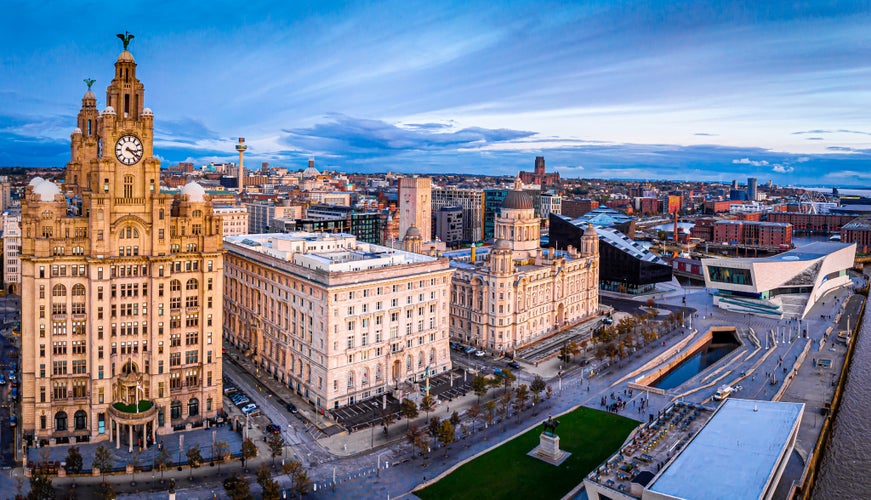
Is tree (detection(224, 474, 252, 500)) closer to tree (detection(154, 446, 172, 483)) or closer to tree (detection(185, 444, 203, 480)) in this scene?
tree (detection(185, 444, 203, 480))

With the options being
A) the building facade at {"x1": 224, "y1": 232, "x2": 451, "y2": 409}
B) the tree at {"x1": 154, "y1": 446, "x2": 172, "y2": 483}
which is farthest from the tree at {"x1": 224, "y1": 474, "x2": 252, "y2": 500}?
the building facade at {"x1": 224, "y1": 232, "x2": 451, "y2": 409}

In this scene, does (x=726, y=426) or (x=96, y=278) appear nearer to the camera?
(x=726, y=426)

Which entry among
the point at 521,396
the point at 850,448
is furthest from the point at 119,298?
the point at 850,448

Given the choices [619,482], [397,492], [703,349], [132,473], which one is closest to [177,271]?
[132,473]

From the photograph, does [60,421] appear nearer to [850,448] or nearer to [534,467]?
[534,467]

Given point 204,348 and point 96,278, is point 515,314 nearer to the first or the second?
point 204,348
